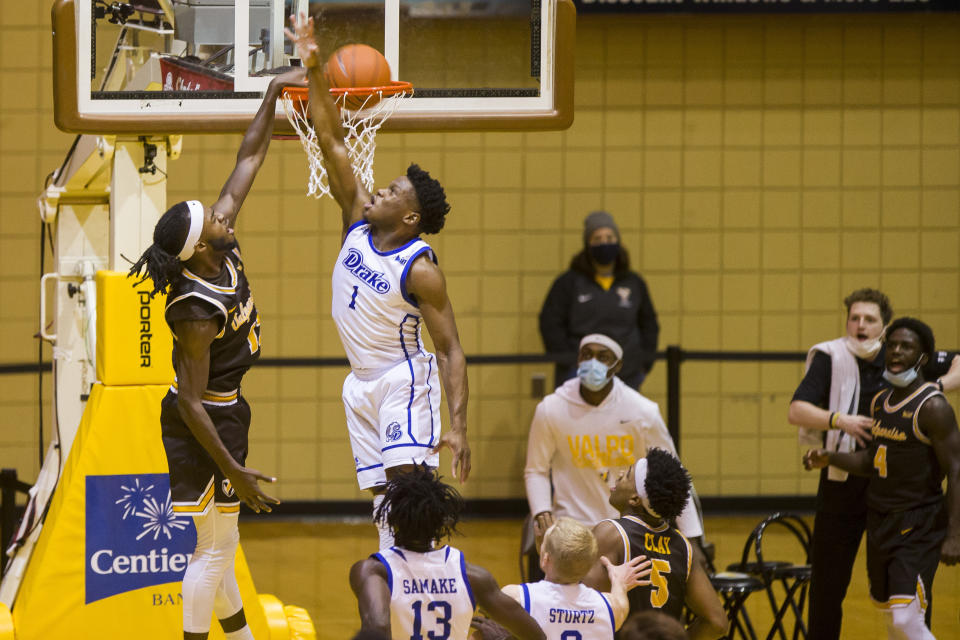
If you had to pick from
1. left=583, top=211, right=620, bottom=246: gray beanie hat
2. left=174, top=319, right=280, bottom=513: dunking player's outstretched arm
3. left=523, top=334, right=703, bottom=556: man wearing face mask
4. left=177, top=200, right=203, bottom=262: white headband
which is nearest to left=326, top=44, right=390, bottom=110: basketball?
left=177, top=200, right=203, bottom=262: white headband

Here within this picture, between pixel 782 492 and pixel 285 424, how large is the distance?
3842mm

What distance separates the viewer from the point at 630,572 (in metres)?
4.55

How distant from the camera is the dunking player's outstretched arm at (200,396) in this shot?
4.81 metres

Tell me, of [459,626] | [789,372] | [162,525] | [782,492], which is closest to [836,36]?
[789,372]

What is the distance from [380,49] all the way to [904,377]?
107 inches

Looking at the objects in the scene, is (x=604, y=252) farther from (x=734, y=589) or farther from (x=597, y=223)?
(x=734, y=589)

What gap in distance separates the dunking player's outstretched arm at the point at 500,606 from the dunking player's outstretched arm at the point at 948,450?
2.42 m

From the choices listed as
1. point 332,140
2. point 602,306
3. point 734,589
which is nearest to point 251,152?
point 332,140

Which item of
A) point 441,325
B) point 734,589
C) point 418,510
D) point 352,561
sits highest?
point 441,325

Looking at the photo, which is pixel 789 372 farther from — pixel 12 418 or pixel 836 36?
pixel 12 418

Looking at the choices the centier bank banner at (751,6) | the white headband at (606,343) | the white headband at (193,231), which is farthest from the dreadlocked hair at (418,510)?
the centier bank banner at (751,6)

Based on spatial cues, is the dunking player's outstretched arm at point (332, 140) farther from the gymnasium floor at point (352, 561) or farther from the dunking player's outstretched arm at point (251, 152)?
the gymnasium floor at point (352, 561)

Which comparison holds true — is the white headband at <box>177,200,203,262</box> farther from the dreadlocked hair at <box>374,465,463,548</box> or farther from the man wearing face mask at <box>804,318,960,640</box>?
the man wearing face mask at <box>804,318,960,640</box>

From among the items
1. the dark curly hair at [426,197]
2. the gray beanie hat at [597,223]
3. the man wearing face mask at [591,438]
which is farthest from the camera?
the gray beanie hat at [597,223]
